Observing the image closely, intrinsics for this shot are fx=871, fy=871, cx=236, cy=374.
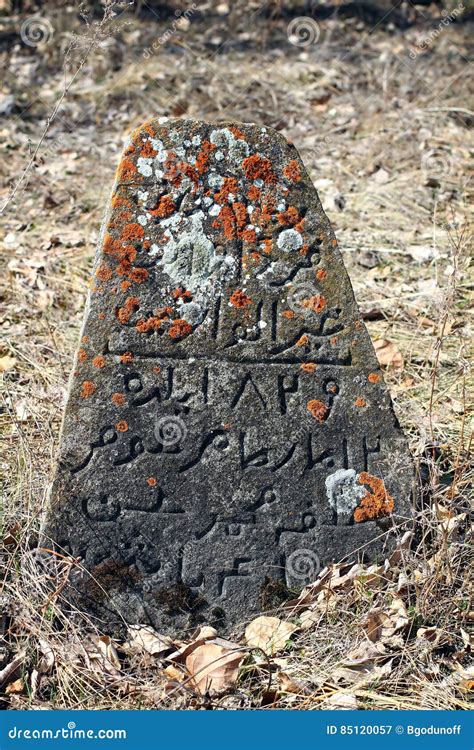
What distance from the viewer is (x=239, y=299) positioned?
302 centimetres

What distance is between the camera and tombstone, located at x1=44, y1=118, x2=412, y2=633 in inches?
117

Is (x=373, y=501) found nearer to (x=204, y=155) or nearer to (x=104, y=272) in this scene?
(x=104, y=272)

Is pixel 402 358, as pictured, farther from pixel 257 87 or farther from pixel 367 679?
pixel 257 87

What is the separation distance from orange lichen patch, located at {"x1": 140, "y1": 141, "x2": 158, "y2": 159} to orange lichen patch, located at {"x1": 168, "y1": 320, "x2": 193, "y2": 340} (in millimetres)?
566

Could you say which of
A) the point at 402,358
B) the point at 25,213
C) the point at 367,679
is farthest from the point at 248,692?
the point at 25,213

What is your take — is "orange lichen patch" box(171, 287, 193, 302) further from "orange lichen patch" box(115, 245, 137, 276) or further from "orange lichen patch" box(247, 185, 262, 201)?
"orange lichen patch" box(247, 185, 262, 201)

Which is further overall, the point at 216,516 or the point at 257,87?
the point at 257,87

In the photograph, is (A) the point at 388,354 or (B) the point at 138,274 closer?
(B) the point at 138,274

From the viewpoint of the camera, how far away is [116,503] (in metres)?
3.05

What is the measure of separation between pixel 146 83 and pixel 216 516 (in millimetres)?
5952

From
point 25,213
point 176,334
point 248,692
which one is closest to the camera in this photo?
point 248,692

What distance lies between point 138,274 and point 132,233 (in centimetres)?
14

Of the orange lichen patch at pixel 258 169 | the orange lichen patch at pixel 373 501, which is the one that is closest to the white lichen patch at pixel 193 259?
the orange lichen patch at pixel 258 169

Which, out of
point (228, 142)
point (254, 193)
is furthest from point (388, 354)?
point (228, 142)
